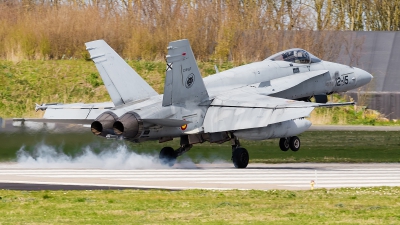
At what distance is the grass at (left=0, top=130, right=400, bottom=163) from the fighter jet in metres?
2.03

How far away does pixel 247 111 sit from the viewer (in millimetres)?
21641

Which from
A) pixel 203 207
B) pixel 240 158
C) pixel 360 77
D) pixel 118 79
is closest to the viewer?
pixel 203 207

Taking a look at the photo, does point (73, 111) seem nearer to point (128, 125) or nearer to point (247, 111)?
point (128, 125)

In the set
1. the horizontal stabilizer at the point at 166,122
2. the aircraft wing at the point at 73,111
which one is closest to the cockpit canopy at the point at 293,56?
the horizontal stabilizer at the point at 166,122

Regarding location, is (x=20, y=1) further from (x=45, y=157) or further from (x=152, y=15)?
(x=45, y=157)

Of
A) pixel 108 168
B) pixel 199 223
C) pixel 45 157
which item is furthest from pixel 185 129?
pixel 199 223

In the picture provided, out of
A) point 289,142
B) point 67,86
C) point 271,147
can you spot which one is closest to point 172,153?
point 289,142

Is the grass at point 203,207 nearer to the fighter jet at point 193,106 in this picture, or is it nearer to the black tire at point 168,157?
the fighter jet at point 193,106

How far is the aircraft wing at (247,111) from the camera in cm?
2081

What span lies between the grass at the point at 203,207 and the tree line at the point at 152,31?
27.2 m

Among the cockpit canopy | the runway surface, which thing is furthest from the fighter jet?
the runway surface

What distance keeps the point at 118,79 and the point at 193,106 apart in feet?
6.69

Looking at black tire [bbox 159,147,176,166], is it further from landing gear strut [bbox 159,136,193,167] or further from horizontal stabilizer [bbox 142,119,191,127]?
horizontal stabilizer [bbox 142,119,191,127]

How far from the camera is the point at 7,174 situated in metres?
19.5
